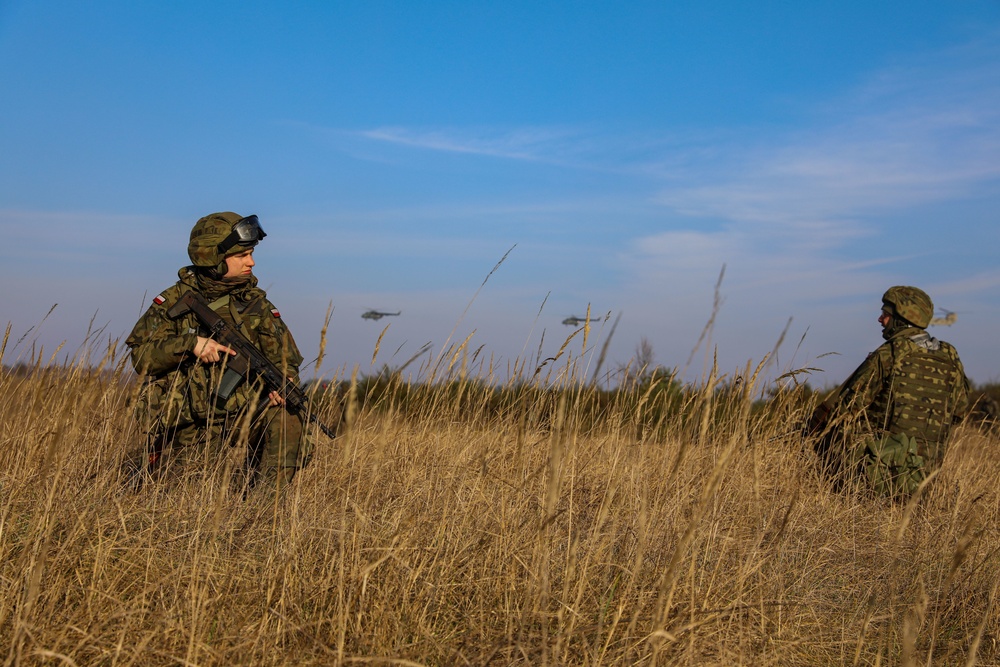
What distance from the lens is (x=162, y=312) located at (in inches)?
177

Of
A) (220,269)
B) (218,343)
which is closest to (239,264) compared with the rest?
(220,269)

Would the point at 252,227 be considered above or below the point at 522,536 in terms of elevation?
above

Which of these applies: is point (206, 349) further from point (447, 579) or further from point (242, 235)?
point (447, 579)

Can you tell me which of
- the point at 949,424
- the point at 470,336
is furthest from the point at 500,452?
the point at 949,424

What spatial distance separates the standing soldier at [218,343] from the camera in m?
4.33

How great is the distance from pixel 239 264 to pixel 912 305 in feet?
15.2

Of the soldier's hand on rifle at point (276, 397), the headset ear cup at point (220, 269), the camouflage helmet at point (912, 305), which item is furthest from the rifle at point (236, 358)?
the camouflage helmet at point (912, 305)

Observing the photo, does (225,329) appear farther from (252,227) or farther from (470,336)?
(470,336)

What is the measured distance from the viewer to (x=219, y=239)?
452 cm

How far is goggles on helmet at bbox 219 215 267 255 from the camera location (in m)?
4.48

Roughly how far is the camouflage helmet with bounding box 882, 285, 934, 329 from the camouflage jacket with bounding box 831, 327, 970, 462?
77 millimetres

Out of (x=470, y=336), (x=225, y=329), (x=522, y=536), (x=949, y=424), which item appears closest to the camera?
(x=522, y=536)

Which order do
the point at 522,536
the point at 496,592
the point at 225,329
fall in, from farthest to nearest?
1. the point at 225,329
2. the point at 522,536
3. the point at 496,592

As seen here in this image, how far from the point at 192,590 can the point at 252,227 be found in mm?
2784
